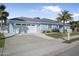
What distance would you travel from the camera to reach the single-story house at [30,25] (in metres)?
16.5

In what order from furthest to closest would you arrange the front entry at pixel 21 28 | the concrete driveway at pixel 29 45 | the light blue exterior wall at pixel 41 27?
the light blue exterior wall at pixel 41 27 → the front entry at pixel 21 28 → the concrete driveway at pixel 29 45

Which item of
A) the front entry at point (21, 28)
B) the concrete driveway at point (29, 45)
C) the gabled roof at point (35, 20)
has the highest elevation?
the gabled roof at point (35, 20)

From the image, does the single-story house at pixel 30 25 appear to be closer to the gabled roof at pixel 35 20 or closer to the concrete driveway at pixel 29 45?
the gabled roof at pixel 35 20

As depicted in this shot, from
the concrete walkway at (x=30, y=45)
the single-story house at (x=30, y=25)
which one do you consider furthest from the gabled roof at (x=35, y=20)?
the concrete walkway at (x=30, y=45)

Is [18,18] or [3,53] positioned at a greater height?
[18,18]

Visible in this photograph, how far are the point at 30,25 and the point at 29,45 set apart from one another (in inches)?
74.5

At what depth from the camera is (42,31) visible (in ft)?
56.2

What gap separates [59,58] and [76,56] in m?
1.24

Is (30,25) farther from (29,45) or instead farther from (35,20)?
(29,45)

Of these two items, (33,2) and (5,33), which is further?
(5,33)

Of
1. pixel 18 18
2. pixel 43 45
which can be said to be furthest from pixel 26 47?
pixel 18 18

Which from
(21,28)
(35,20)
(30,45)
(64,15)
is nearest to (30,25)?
(35,20)

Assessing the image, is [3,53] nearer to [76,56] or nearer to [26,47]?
[26,47]

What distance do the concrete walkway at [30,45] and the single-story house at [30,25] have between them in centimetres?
54
